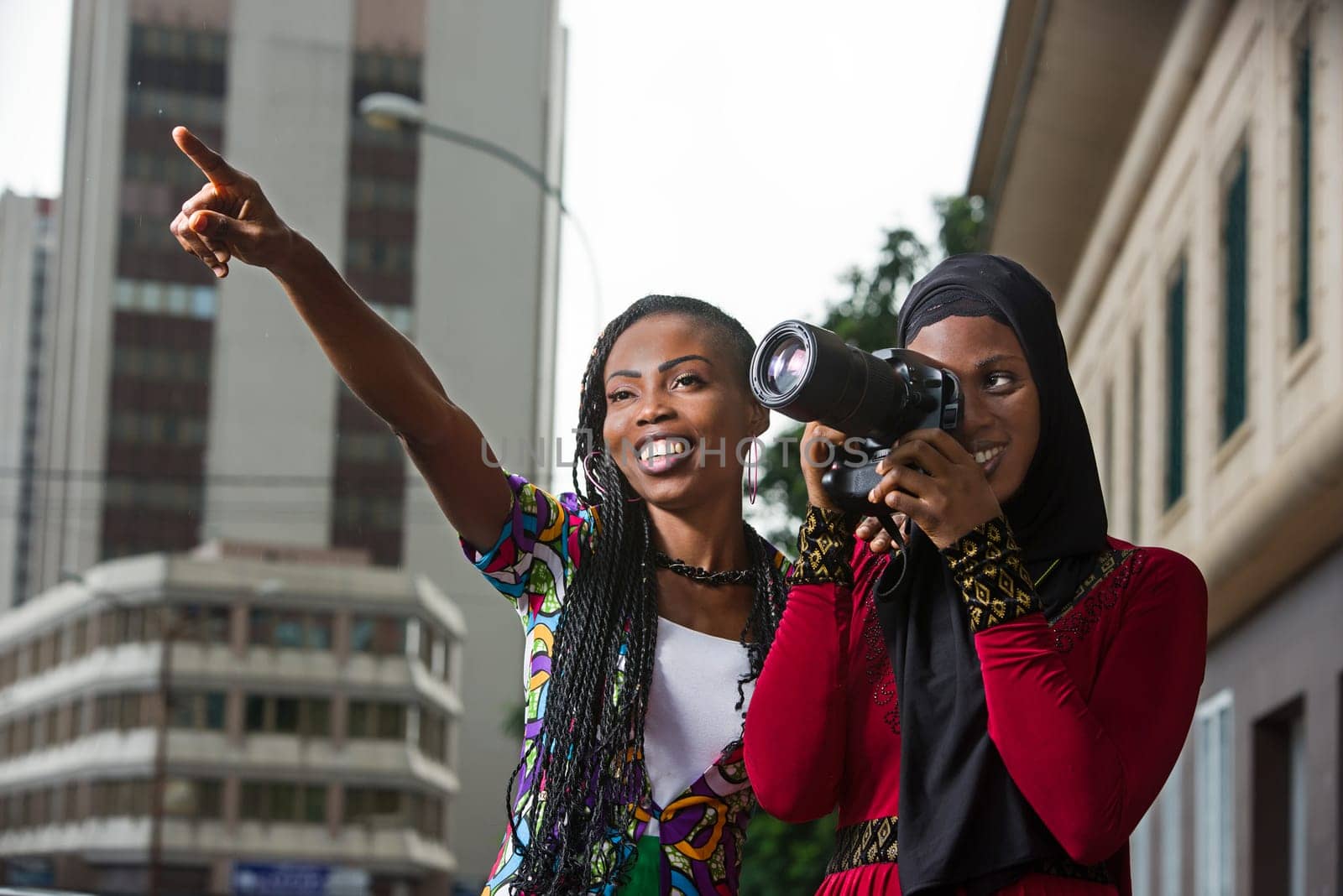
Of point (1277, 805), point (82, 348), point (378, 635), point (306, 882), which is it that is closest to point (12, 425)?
point (82, 348)

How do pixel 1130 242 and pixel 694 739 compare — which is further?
pixel 1130 242

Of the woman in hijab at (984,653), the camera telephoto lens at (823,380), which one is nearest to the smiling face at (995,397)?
the woman in hijab at (984,653)

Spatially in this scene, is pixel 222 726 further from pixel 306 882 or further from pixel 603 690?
pixel 603 690

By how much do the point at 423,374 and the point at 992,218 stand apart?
12578 mm

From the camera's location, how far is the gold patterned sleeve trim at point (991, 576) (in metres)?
1.98

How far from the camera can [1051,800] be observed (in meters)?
1.93

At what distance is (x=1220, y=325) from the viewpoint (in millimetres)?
10602

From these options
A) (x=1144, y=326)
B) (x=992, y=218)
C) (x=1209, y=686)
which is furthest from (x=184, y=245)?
(x=992, y=218)

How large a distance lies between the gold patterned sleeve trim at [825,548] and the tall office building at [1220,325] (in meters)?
5.92

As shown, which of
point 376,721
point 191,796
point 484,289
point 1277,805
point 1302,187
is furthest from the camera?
point 191,796

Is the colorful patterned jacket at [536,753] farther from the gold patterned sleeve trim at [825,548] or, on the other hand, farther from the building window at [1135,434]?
the building window at [1135,434]

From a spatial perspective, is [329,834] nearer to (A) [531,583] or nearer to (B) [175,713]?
(B) [175,713]

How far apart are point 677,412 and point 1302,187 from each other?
682 cm

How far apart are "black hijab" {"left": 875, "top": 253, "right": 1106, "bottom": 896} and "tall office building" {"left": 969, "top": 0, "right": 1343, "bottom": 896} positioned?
587cm
